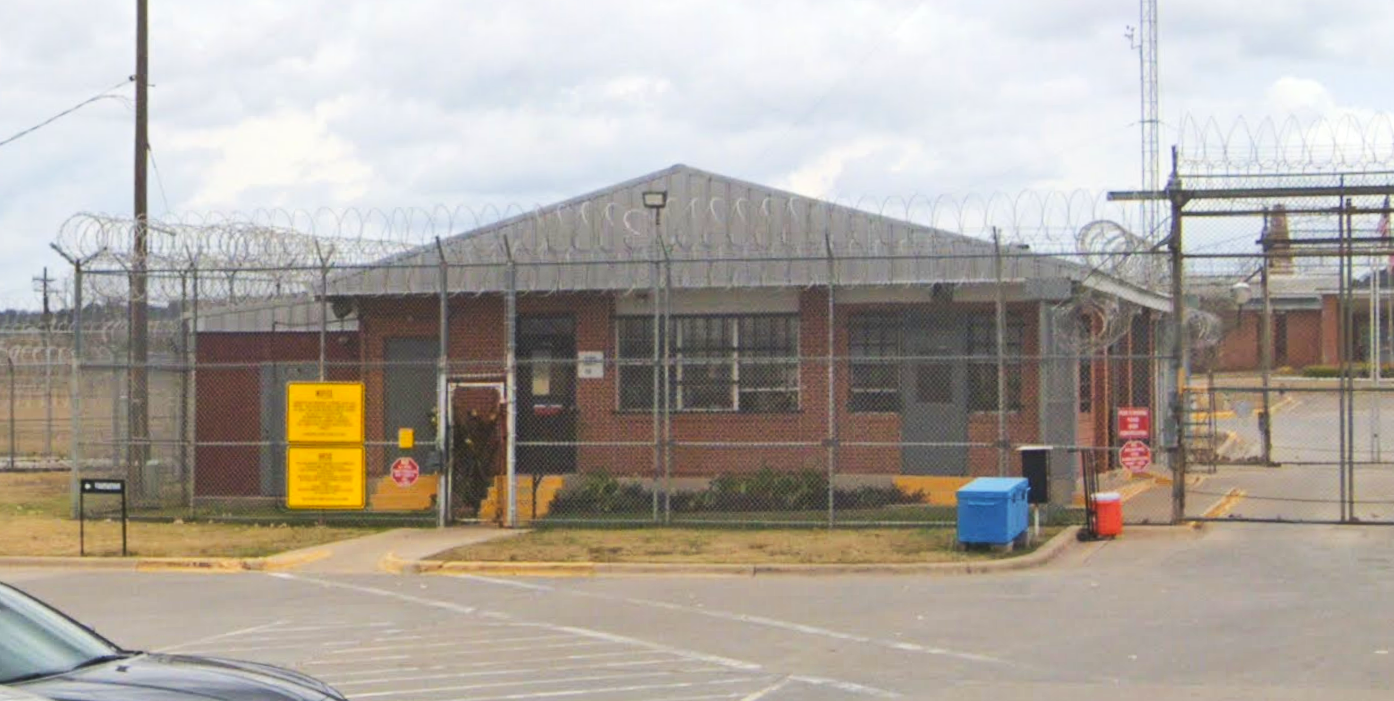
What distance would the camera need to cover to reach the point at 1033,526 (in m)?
19.7

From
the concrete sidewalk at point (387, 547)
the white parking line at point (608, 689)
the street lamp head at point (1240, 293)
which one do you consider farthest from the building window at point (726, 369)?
the white parking line at point (608, 689)

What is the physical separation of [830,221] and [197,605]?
12.3 m

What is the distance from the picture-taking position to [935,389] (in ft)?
80.8

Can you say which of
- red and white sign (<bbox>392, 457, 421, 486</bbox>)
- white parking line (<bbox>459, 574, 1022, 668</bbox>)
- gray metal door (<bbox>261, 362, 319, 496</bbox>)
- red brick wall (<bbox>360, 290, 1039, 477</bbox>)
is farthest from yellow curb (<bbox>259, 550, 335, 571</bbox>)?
gray metal door (<bbox>261, 362, 319, 496</bbox>)

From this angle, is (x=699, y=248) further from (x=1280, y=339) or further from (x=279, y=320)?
(x=1280, y=339)

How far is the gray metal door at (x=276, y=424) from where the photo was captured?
25.0m

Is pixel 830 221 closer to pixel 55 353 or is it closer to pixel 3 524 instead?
pixel 3 524

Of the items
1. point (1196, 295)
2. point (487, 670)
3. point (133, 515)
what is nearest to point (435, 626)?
point (487, 670)

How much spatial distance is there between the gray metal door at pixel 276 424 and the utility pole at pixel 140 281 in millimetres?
1802

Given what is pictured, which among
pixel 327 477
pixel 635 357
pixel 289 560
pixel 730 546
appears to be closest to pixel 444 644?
pixel 289 560

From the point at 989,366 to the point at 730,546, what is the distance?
23.5ft

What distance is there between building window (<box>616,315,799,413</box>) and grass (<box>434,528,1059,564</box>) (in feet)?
14.3

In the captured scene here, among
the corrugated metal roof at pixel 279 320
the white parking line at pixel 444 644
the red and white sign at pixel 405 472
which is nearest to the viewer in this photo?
the white parking line at pixel 444 644

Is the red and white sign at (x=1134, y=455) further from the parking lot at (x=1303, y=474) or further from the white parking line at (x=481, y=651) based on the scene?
the white parking line at (x=481, y=651)
